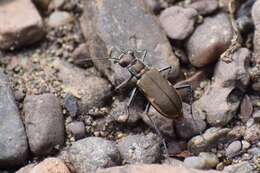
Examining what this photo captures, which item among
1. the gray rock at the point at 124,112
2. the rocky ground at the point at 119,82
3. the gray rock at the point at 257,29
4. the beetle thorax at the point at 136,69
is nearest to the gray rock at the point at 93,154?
the rocky ground at the point at 119,82

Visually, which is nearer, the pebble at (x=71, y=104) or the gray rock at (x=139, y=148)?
the gray rock at (x=139, y=148)

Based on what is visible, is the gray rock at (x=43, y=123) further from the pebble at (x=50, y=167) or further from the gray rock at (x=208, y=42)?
the gray rock at (x=208, y=42)

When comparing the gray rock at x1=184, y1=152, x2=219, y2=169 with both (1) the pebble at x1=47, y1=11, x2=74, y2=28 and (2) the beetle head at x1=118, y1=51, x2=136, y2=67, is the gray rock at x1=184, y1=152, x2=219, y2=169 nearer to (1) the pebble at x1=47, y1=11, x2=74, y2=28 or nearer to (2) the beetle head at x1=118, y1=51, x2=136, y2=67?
(2) the beetle head at x1=118, y1=51, x2=136, y2=67

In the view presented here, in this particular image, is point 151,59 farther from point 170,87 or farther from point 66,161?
point 66,161

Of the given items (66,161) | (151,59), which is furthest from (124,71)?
(66,161)

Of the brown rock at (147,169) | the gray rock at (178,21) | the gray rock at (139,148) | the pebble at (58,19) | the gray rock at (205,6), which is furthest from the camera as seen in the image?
the pebble at (58,19)

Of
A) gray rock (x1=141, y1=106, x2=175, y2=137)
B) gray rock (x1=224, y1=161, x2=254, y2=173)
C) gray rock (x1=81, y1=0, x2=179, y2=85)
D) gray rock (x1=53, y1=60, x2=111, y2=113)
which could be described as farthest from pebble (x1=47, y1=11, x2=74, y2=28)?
gray rock (x1=224, y1=161, x2=254, y2=173)
